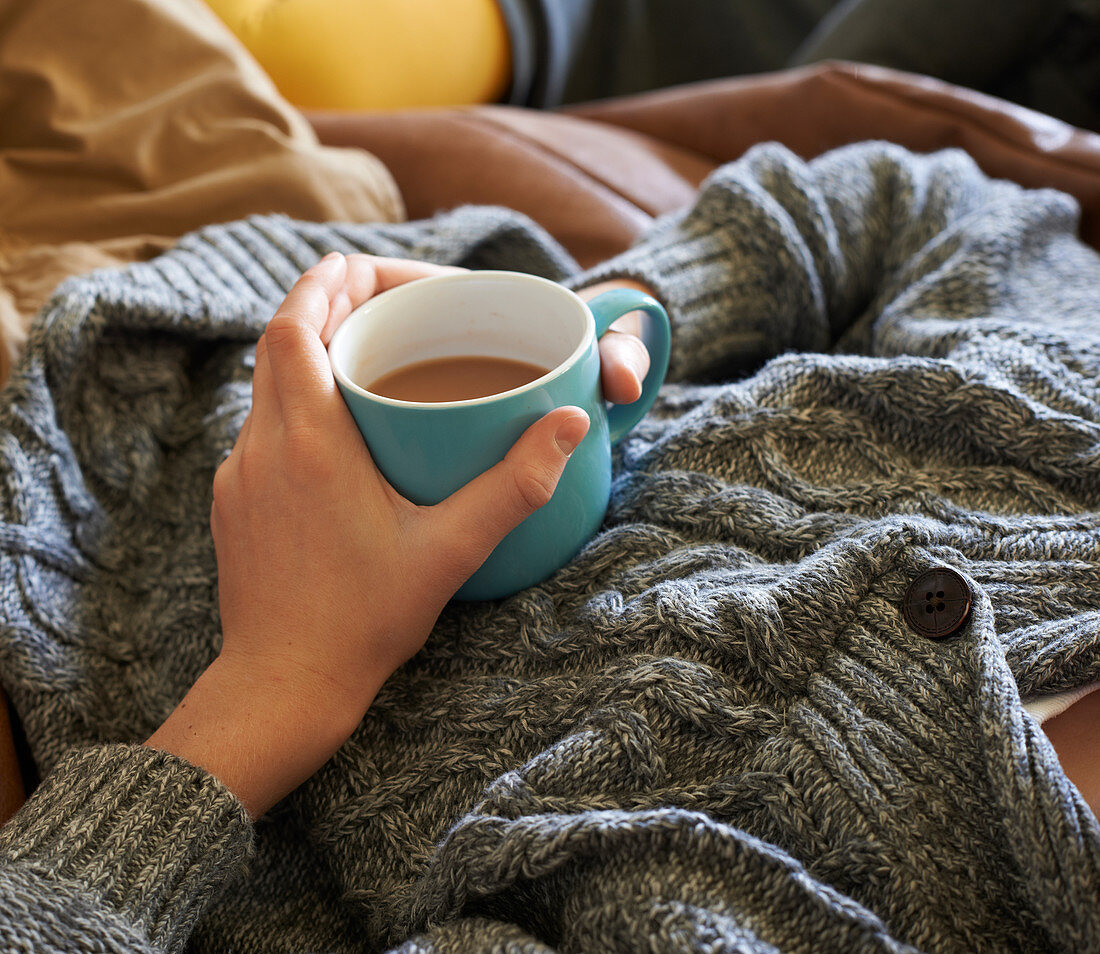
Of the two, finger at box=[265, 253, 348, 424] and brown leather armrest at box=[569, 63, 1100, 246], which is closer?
finger at box=[265, 253, 348, 424]

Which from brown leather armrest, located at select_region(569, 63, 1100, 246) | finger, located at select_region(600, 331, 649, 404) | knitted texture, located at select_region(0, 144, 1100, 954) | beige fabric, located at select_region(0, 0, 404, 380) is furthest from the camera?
brown leather armrest, located at select_region(569, 63, 1100, 246)

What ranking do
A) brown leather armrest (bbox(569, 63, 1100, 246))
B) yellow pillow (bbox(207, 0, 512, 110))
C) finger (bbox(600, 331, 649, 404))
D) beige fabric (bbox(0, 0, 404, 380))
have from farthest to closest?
yellow pillow (bbox(207, 0, 512, 110)) < brown leather armrest (bbox(569, 63, 1100, 246)) < beige fabric (bbox(0, 0, 404, 380)) < finger (bbox(600, 331, 649, 404))

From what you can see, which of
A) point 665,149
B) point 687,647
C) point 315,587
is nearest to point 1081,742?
point 687,647

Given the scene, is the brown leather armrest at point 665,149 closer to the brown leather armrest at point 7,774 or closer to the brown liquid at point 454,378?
the brown liquid at point 454,378

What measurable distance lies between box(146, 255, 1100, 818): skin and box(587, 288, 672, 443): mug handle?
3cm

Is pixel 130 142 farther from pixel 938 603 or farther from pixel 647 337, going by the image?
pixel 938 603

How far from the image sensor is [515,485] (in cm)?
46

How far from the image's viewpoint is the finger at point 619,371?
0.54 m

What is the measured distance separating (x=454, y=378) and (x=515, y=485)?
13cm

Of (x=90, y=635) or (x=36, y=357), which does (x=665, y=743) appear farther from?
(x=36, y=357)

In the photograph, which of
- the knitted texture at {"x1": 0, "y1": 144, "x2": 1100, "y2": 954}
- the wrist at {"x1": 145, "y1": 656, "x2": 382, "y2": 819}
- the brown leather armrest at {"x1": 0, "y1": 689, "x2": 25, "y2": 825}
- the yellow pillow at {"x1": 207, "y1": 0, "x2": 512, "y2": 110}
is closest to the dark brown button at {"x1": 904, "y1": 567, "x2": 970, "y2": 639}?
the knitted texture at {"x1": 0, "y1": 144, "x2": 1100, "y2": 954}

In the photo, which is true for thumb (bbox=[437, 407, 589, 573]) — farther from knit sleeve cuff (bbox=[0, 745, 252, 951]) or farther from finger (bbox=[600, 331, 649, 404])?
knit sleeve cuff (bbox=[0, 745, 252, 951])

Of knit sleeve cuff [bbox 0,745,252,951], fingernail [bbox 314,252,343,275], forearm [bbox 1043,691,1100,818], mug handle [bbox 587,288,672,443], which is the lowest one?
forearm [bbox 1043,691,1100,818]

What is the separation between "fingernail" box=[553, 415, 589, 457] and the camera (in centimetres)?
46
